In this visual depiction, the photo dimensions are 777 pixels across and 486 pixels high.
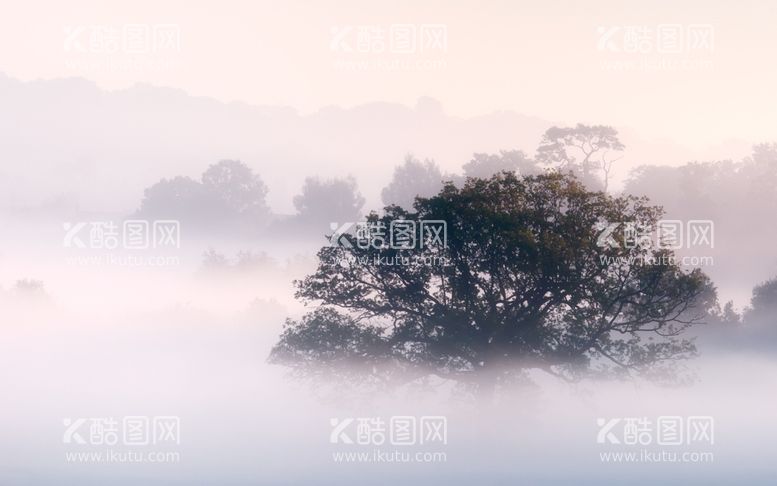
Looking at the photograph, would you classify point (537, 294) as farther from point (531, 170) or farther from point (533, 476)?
point (531, 170)

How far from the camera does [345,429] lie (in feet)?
176

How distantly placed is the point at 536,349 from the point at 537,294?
2510 millimetres

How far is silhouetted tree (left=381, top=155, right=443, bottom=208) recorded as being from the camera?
591ft

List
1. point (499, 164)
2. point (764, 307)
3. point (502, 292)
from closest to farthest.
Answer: point (502, 292), point (764, 307), point (499, 164)

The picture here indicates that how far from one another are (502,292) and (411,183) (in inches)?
5192

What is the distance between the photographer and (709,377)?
73.9 metres

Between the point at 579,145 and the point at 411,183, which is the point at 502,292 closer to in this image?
the point at 579,145

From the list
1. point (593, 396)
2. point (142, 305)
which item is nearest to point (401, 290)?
point (593, 396)

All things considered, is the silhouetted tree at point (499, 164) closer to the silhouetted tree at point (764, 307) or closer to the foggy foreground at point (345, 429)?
the silhouetted tree at point (764, 307)

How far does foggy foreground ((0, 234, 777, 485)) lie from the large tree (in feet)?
5.83

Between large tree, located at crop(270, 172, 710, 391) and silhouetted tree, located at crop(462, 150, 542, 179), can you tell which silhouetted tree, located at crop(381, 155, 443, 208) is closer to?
silhouetted tree, located at crop(462, 150, 542, 179)

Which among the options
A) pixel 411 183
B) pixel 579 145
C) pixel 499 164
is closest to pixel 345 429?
pixel 579 145

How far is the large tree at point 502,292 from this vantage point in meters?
51.8

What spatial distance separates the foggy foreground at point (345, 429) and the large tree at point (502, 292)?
1.78 metres
